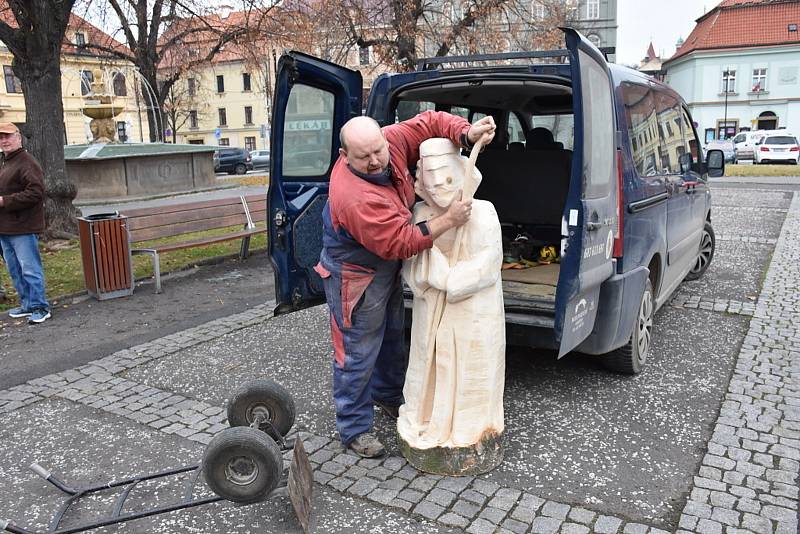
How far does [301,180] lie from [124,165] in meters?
13.9

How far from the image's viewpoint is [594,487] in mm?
3307

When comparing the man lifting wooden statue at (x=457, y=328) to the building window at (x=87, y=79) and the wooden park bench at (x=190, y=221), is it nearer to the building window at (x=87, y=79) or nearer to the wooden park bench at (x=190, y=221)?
the wooden park bench at (x=190, y=221)

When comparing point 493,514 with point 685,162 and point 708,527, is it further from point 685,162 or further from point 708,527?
point 685,162

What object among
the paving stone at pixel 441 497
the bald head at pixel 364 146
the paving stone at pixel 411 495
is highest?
the bald head at pixel 364 146

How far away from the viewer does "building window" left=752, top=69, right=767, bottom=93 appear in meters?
51.4

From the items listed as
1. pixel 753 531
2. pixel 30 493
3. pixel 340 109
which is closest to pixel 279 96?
pixel 340 109

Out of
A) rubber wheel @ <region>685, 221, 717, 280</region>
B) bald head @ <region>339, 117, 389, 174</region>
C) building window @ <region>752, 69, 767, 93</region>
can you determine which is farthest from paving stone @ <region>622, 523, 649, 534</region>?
building window @ <region>752, 69, 767, 93</region>

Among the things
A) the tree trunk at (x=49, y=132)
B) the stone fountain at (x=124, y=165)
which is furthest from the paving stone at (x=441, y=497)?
the stone fountain at (x=124, y=165)

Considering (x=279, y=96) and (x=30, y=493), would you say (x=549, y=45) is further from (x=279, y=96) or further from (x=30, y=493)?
(x=30, y=493)

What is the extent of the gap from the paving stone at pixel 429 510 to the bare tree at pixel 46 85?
29.0ft

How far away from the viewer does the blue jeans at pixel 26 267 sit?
6.21 metres

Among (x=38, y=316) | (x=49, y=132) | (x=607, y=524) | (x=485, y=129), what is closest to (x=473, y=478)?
(x=607, y=524)

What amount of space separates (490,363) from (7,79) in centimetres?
5605

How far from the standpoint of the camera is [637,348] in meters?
4.65
